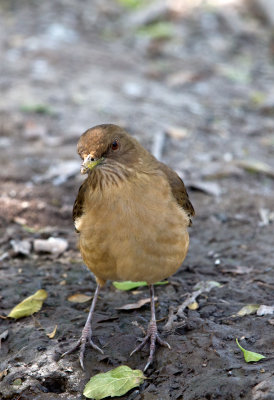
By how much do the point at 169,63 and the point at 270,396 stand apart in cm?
1100

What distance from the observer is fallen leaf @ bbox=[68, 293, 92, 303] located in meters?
5.70

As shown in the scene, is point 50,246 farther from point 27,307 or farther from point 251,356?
point 251,356

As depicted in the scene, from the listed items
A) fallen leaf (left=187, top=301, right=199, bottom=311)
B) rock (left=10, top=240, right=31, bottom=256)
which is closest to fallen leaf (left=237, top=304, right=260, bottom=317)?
fallen leaf (left=187, top=301, right=199, bottom=311)

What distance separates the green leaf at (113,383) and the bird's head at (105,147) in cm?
160

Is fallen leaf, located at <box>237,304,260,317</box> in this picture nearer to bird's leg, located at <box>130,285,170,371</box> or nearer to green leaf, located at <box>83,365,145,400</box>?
bird's leg, located at <box>130,285,170,371</box>

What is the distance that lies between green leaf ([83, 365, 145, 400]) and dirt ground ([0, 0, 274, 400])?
0.31ft

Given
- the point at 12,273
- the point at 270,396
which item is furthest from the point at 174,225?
the point at 12,273

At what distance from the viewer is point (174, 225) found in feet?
15.5

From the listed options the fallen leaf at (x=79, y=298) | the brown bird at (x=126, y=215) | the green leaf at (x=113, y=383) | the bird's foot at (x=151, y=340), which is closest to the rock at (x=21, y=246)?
the fallen leaf at (x=79, y=298)

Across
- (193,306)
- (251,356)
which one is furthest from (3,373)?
(251,356)

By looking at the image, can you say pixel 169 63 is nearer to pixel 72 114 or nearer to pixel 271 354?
pixel 72 114

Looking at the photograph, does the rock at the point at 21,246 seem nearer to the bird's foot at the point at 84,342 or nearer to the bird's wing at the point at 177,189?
the bird's foot at the point at 84,342

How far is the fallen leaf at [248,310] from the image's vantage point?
5.16m

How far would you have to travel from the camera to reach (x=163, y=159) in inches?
353
